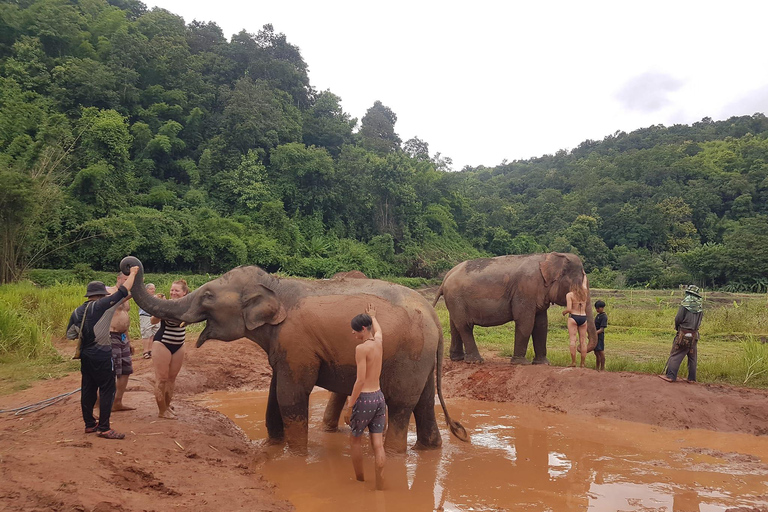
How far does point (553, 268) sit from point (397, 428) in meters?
5.99

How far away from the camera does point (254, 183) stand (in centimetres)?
3759

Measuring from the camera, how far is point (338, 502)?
4.79 meters

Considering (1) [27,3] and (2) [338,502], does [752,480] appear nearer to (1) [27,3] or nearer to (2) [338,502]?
(2) [338,502]

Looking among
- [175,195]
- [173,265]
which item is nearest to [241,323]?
[173,265]

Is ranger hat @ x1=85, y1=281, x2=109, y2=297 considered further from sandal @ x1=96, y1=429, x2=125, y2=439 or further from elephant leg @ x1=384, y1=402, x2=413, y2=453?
elephant leg @ x1=384, y1=402, x2=413, y2=453

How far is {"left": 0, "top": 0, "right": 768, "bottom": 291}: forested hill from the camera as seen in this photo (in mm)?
28812

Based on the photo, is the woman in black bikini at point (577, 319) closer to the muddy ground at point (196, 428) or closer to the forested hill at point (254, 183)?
the muddy ground at point (196, 428)

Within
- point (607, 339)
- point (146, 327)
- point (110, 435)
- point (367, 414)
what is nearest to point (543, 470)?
point (367, 414)

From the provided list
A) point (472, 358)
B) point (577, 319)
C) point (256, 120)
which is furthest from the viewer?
point (256, 120)

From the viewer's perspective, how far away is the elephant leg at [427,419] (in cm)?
642

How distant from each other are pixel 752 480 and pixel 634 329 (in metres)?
11.4

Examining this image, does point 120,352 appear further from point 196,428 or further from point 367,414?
point 367,414

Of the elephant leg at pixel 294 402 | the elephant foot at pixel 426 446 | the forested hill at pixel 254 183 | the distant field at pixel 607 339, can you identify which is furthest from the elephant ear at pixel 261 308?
the forested hill at pixel 254 183

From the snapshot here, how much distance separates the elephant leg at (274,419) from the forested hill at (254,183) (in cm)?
1416
